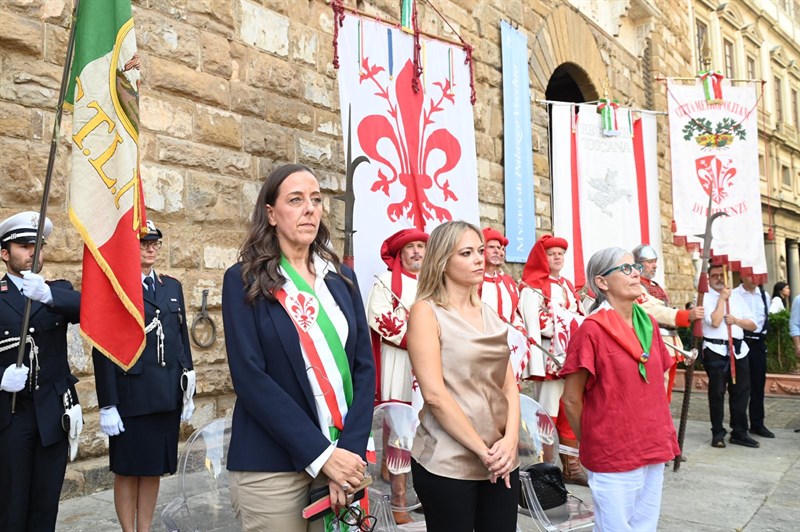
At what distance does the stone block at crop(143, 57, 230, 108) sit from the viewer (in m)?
4.78

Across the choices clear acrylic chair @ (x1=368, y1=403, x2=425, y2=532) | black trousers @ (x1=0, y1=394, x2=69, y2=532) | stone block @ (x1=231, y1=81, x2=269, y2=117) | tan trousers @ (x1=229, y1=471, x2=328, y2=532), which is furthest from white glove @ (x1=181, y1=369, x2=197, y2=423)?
stone block @ (x1=231, y1=81, x2=269, y2=117)

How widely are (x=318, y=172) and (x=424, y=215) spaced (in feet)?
3.49

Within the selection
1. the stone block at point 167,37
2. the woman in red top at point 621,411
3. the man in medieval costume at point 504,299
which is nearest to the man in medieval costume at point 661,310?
the man in medieval costume at point 504,299

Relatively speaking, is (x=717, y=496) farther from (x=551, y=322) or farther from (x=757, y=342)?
(x=757, y=342)

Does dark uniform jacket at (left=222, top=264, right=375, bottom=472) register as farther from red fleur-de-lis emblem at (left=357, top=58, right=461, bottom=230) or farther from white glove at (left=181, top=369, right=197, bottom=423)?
red fleur-de-lis emblem at (left=357, top=58, right=461, bottom=230)

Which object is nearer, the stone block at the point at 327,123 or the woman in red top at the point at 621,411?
the woman in red top at the point at 621,411

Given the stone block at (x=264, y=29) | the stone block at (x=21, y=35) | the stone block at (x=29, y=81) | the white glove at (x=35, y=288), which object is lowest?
the white glove at (x=35, y=288)

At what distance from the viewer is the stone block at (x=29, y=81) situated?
158 inches

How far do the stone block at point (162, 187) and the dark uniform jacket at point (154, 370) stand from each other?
39.4 inches

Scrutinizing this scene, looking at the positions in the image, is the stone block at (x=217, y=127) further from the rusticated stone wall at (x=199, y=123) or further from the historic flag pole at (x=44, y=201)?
the historic flag pole at (x=44, y=201)

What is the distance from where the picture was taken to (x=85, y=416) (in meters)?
4.21

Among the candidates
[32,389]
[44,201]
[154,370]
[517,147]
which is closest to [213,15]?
[154,370]

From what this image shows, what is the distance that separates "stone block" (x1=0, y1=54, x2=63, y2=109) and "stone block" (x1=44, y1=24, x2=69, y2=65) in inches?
1.9

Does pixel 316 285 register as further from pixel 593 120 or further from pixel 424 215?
pixel 593 120
